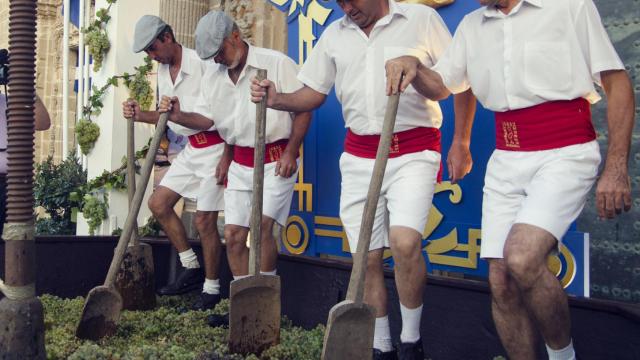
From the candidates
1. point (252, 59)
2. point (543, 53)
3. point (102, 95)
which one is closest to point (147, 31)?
point (252, 59)

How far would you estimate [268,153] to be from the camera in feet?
14.0

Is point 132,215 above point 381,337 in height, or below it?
above

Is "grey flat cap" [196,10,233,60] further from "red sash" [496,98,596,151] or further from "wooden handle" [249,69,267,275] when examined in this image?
"red sash" [496,98,596,151]

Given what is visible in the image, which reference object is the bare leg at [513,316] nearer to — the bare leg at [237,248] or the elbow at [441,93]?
the elbow at [441,93]

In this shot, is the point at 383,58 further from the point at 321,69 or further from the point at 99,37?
the point at 99,37

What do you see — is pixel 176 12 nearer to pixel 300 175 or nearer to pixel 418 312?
pixel 300 175

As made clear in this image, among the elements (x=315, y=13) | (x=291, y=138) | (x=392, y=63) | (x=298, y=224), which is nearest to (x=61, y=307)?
(x=298, y=224)

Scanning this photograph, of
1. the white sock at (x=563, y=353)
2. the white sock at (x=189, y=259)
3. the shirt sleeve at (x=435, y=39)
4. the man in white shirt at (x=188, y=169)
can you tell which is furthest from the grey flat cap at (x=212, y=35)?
the white sock at (x=563, y=353)

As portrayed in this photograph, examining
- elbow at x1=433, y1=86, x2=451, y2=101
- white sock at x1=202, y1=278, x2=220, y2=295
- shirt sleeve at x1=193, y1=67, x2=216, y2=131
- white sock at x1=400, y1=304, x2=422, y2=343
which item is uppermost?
shirt sleeve at x1=193, y1=67, x2=216, y2=131

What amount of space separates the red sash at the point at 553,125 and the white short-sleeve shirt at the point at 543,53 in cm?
3

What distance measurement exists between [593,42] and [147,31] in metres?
3.27

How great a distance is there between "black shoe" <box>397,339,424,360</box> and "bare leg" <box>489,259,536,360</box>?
1.86 feet

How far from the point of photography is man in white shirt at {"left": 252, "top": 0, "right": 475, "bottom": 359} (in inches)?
123

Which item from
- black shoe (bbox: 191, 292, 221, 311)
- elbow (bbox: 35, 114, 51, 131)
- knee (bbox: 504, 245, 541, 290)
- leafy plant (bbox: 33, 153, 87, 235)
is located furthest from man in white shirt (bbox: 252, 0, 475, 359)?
leafy plant (bbox: 33, 153, 87, 235)
